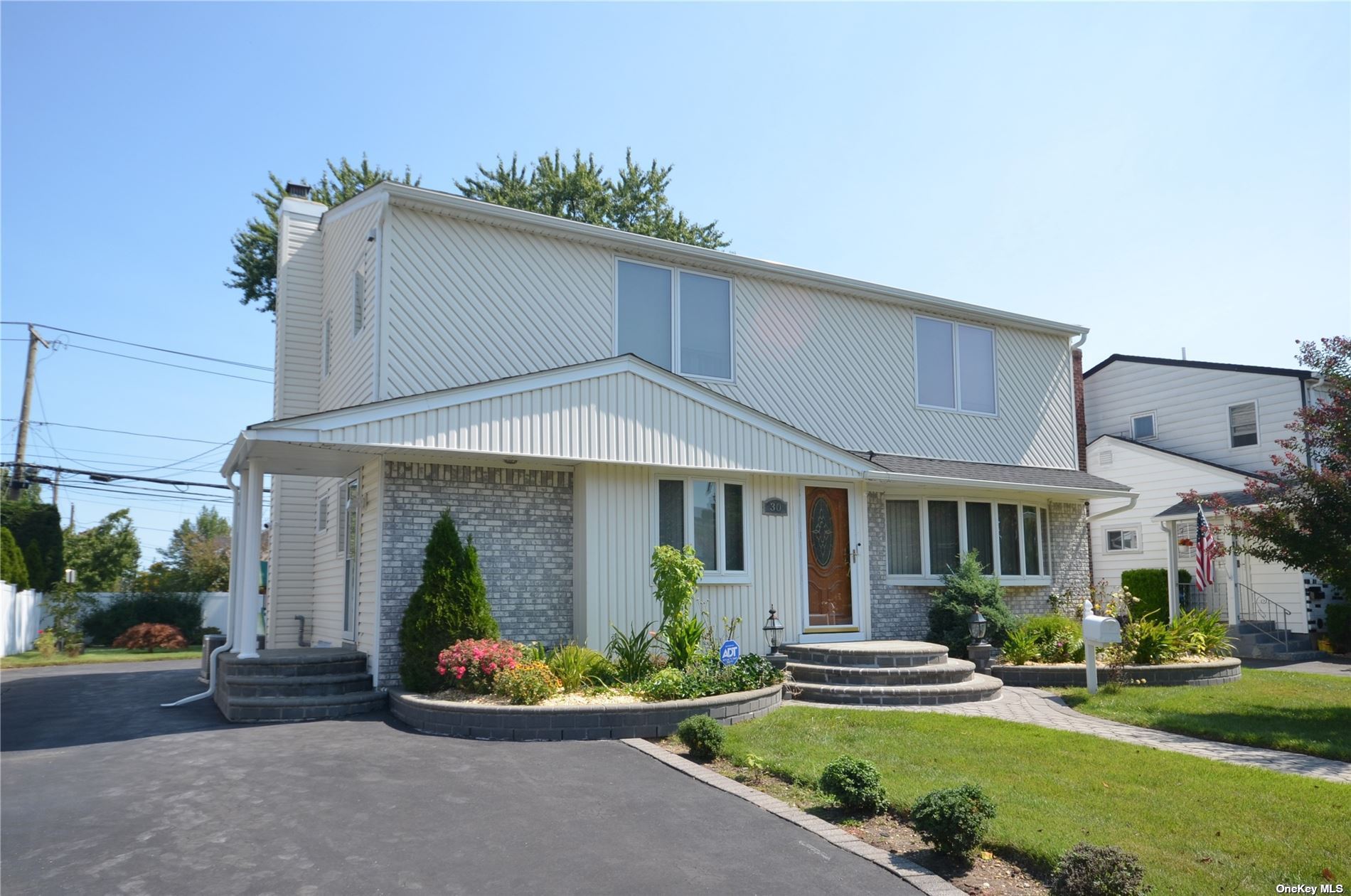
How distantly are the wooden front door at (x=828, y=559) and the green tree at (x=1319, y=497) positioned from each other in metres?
5.45

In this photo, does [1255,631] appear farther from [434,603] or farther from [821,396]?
[434,603]

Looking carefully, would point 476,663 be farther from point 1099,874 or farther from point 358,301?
point 1099,874

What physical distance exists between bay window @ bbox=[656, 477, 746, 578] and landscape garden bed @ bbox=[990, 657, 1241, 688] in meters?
4.17

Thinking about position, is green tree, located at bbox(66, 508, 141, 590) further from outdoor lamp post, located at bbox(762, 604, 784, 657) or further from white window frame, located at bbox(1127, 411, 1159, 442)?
white window frame, located at bbox(1127, 411, 1159, 442)

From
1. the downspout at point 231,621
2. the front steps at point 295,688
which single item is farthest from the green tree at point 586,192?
the front steps at point 295,688

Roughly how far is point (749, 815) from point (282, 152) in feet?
80.9

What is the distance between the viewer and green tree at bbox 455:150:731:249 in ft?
92.1

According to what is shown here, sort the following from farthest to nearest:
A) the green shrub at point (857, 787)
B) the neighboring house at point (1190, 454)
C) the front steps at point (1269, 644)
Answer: the neighboring house at point (1190, 454)
the front steps at point (1269, 644)
the green shrub at point (857, 787)

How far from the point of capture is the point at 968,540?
640 inches

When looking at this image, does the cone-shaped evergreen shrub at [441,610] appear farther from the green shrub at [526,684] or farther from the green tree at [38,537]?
the green tree at [38,537]

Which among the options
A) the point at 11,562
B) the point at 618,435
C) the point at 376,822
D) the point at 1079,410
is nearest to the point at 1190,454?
the point at 1079,410

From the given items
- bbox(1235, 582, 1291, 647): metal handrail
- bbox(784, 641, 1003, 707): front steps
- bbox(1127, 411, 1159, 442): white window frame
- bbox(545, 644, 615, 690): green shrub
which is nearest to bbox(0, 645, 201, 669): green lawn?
bbox(545, 644, 615, 690): green shrub

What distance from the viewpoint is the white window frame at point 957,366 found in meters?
16.9

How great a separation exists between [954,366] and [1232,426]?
32.0 feet
